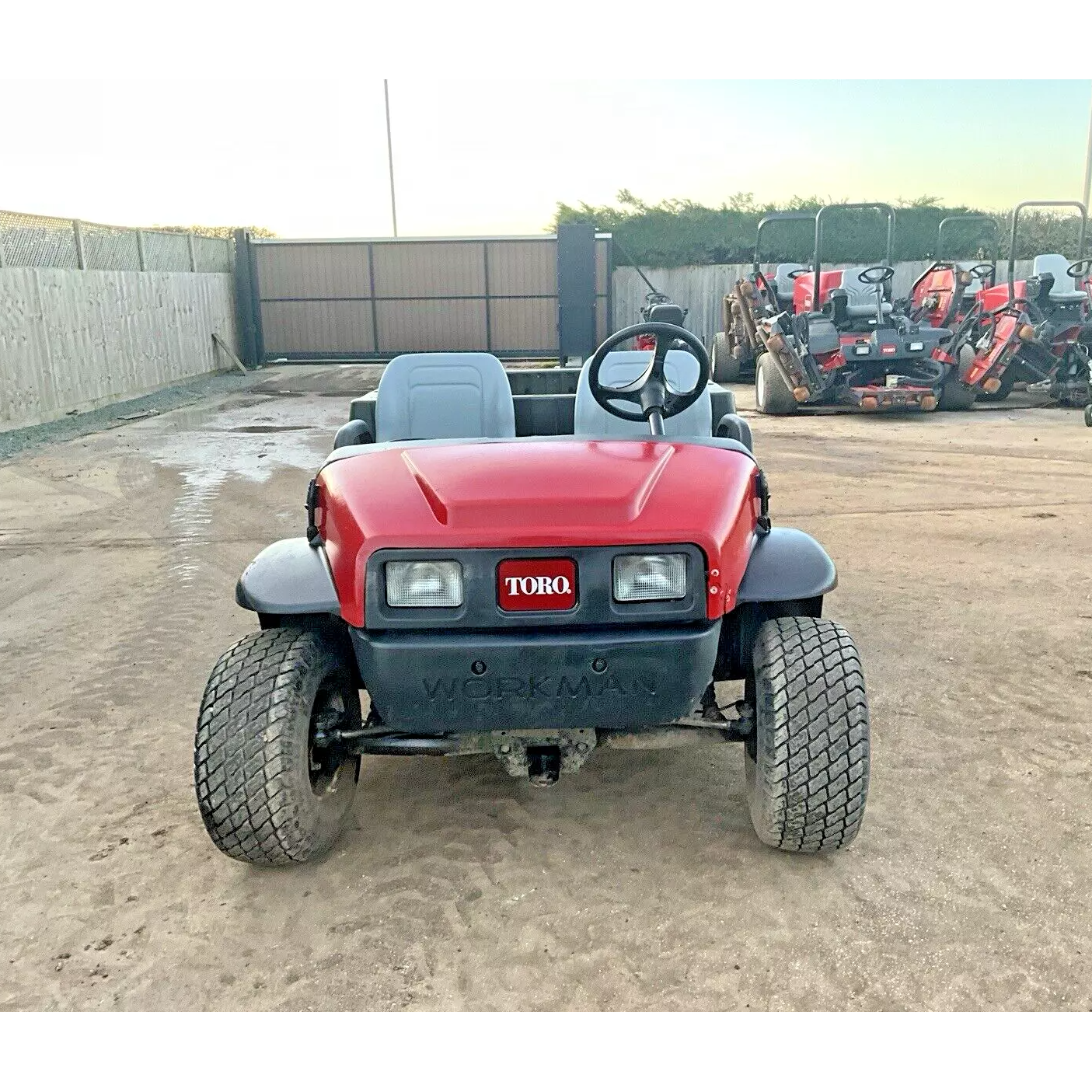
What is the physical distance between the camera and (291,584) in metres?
2.64

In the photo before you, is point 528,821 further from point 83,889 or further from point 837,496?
point 837,496

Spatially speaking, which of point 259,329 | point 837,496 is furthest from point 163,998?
point 259,329

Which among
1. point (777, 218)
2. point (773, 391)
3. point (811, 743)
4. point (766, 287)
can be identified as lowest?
point (773, 391)

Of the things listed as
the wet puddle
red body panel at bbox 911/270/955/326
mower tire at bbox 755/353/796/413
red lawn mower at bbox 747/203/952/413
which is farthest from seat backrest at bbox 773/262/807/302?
the wet puddle

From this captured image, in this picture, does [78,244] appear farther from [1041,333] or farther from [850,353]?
[1041,333]

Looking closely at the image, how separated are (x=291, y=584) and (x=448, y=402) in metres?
1.55

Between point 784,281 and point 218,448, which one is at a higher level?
point 784,281

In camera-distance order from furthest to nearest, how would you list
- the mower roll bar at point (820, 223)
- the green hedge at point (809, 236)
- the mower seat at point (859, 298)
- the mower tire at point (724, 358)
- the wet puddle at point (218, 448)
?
1. the green hedge at point (809, 236)
2. the mower tire at point (724, 358)
3. the mower seat at point (859, 298)
4. the mower roll bar at point (820, 223)
5. the wet puddle at point (218, 448)

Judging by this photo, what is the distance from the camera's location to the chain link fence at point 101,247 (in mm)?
12594

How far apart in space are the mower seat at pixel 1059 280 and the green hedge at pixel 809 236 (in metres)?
10.5

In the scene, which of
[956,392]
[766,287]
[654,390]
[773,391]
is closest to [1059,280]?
[956,392]

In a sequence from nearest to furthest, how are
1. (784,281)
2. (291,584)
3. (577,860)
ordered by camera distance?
(291,584) → (577,860) → (784,281)

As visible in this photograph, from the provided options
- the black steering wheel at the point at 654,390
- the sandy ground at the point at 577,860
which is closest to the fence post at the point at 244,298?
the sandy ground at the point at 577,860

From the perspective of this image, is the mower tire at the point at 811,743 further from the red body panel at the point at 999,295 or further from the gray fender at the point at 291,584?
the red body panel at the point at 999,295
